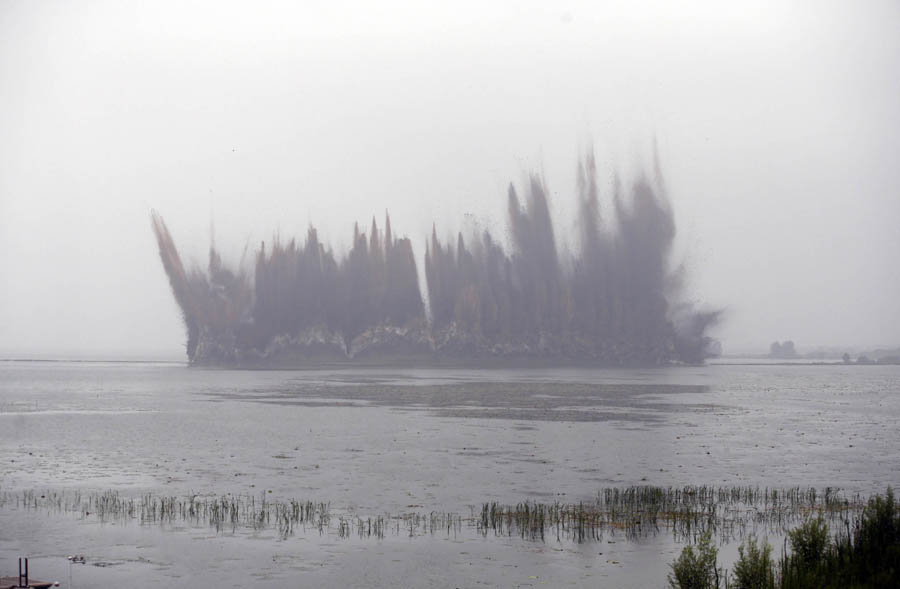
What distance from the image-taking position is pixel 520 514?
23672mm

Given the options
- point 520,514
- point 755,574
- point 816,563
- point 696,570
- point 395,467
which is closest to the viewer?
point 755,574

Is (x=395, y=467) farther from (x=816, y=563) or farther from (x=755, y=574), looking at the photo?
(x=755, y=574)

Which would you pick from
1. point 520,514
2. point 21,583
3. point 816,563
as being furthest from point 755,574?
point 21,583

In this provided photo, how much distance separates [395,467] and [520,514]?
11929mm

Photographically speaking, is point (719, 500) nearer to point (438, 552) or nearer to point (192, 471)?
point (438, 552)

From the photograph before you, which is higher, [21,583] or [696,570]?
[696,570]

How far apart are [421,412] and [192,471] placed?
3011cm

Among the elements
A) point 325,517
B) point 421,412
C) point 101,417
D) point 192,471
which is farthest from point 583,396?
point 325,517

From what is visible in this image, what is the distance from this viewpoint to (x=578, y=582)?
18266 millimetres

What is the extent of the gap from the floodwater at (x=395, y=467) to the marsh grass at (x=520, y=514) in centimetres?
57

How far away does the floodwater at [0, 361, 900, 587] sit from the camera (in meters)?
19.4

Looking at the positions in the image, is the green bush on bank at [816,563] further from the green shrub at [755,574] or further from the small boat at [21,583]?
the small boat at [21,583]

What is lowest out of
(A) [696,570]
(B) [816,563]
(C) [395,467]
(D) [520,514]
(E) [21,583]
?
(C) [395,467]

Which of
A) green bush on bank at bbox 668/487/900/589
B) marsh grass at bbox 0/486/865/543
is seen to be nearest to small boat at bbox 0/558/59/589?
marsh grass at bbox 0/486/865/543
